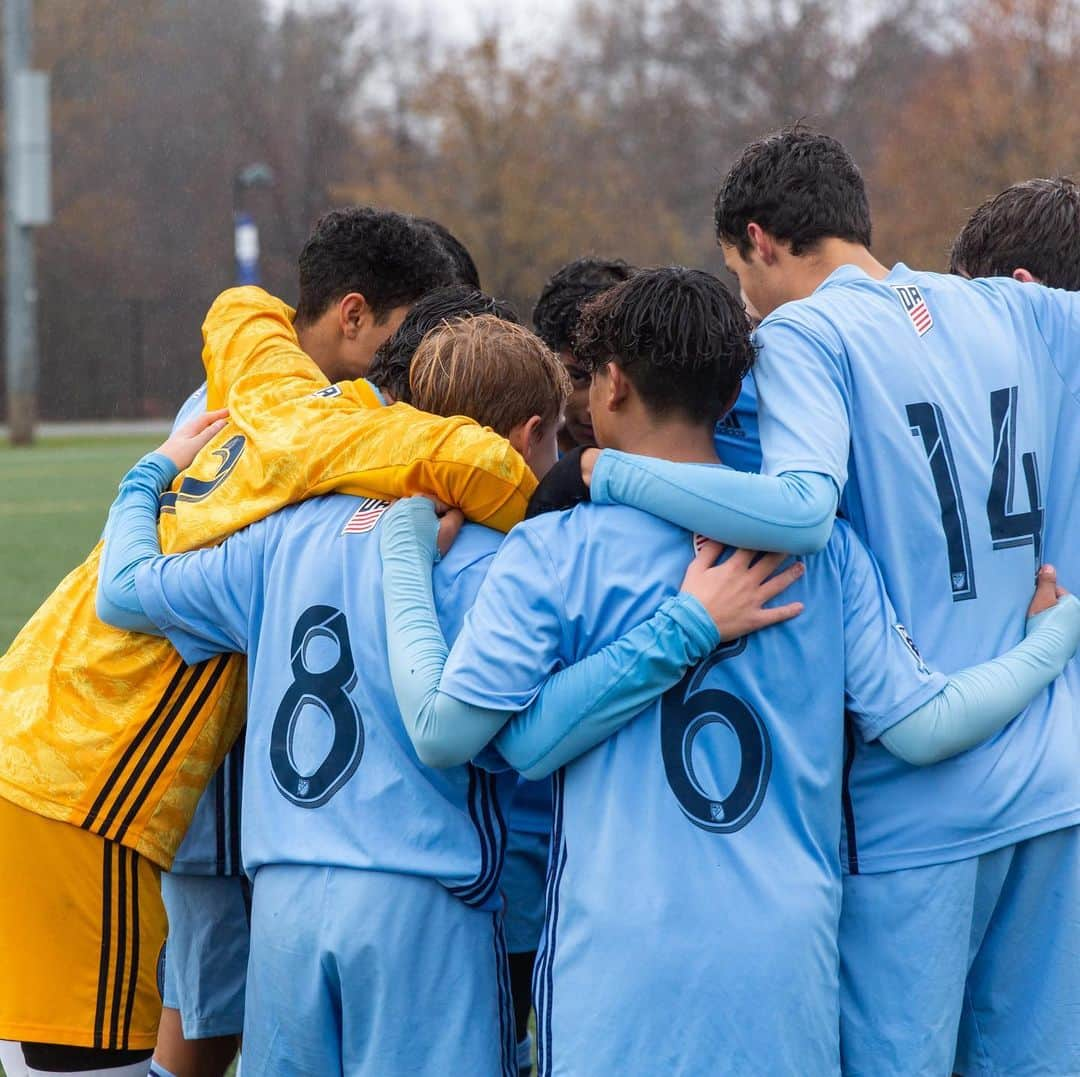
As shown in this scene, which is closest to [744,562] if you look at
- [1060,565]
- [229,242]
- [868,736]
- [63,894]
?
[868,736]

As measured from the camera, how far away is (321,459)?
2.38 m

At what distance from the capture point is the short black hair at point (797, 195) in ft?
8.41

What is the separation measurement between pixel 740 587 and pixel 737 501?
0.12 meters

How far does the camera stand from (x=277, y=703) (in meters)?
2.33

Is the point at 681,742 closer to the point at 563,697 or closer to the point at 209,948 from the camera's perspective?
the point at 563,697

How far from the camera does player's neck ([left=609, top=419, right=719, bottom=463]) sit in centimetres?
221

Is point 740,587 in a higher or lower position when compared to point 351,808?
higher

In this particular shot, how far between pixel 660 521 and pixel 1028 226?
1.27m

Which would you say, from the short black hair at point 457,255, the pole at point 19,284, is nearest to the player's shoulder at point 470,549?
the short black hair at point 457,255

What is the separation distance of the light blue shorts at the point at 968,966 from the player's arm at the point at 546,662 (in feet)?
1.68

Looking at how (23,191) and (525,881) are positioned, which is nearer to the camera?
(525,881)

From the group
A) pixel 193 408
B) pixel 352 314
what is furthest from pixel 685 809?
pixel 193 408

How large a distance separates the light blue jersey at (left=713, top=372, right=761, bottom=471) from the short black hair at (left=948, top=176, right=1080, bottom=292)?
0.89 meters

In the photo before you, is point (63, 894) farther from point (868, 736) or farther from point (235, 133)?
point (235, 133)
